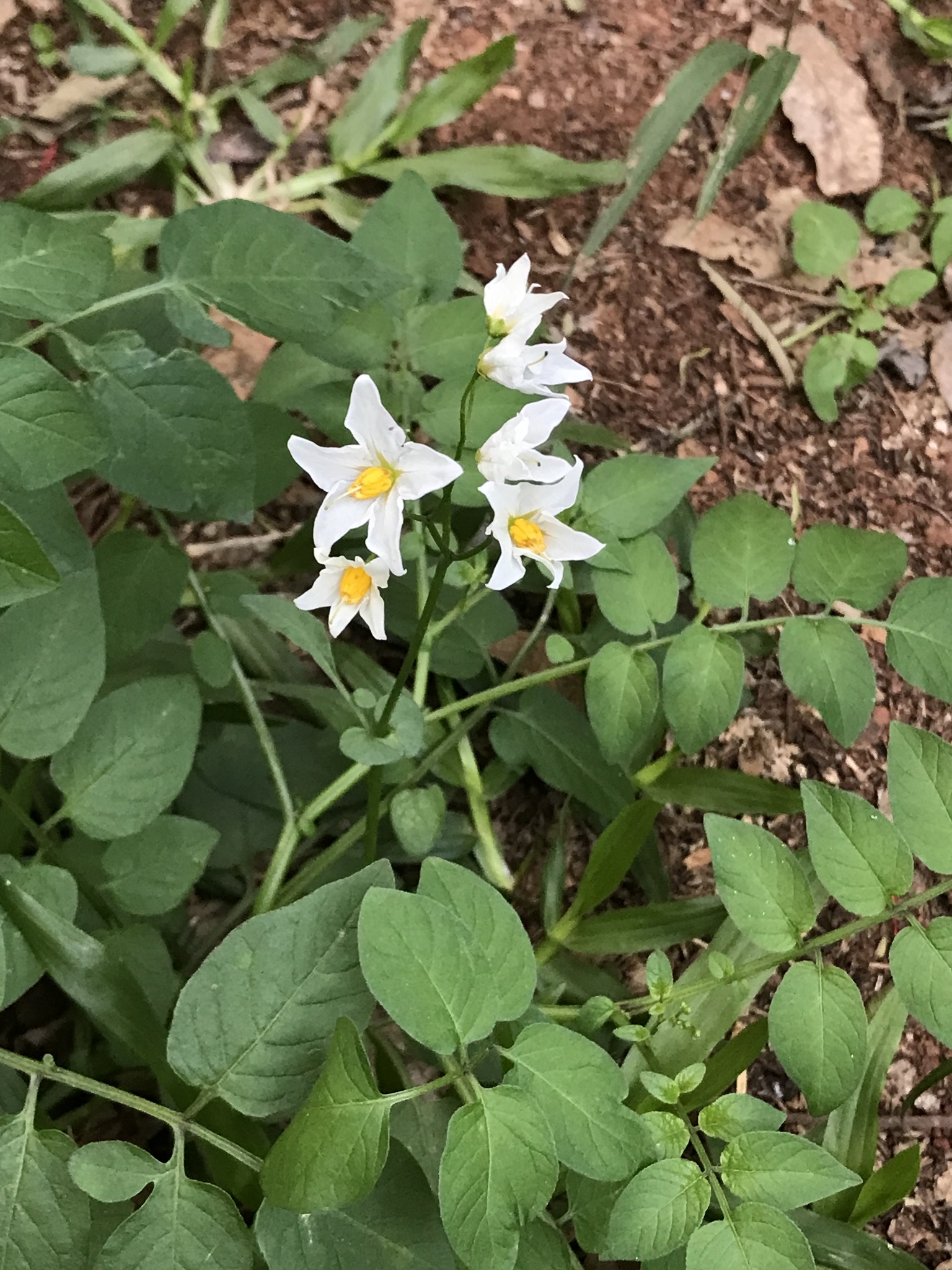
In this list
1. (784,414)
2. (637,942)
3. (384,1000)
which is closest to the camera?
(384,1000)

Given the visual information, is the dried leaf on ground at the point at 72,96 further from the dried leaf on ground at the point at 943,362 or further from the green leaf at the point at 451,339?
the dried leaf on ground at the point at 943,362

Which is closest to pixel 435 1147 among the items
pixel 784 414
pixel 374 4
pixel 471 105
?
pixel 784 414

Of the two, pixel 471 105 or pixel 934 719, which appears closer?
pixel 934 719

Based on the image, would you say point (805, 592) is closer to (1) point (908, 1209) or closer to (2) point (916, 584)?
(2) point (916, 584)

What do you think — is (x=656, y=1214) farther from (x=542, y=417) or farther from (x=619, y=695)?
(x=542, y=417)

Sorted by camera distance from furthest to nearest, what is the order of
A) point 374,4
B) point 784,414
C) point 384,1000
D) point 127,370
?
1. point 374,4
2. point 784,414
3. point 127,370
4. point 384,1000

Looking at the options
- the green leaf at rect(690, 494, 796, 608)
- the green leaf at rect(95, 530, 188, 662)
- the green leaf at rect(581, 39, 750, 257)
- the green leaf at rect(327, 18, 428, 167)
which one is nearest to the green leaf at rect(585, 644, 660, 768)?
the green leaf at rect(690, 494, 796, 608)

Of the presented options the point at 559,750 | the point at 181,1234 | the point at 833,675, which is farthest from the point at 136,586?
the point at 833,675

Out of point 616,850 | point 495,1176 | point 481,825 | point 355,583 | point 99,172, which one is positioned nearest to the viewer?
point 495,1176
